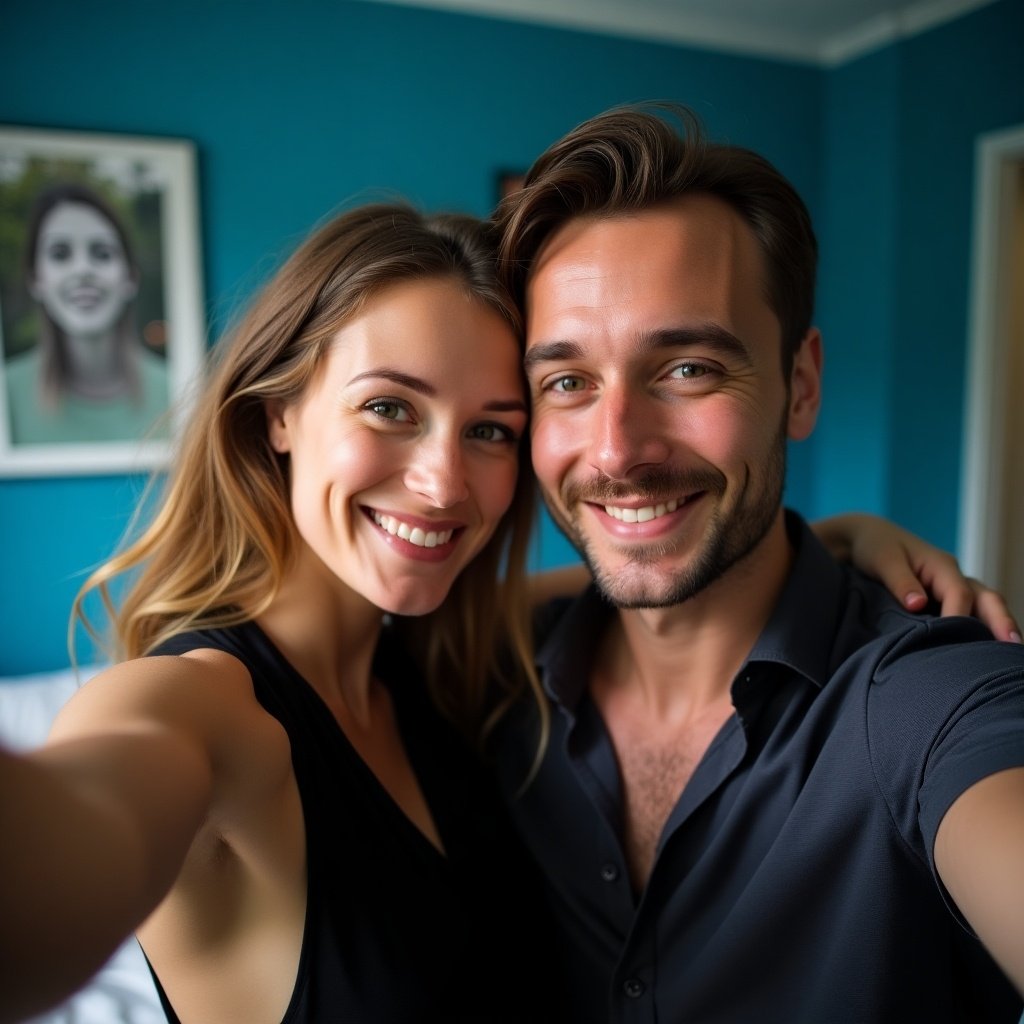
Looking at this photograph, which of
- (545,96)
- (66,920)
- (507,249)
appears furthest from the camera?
(545,96)

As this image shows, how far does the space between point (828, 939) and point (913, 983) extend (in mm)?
95

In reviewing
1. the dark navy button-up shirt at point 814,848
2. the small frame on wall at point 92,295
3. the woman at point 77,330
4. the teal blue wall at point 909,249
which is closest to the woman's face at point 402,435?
the dark navy button-up shirt at point 814,848

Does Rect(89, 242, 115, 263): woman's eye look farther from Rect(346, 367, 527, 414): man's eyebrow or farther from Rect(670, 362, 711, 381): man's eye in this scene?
Rect(670, 362, 711, 381): man's eye

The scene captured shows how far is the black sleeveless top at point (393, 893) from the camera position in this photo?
2.85 feet

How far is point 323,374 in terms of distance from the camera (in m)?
1.07

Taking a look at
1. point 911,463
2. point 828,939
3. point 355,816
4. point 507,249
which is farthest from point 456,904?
point 911,463

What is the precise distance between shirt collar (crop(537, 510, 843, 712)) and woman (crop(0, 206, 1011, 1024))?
87 mm

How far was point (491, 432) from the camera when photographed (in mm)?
1156

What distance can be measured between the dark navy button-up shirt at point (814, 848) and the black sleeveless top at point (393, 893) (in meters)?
0.08

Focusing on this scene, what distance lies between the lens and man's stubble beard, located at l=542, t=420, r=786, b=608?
1.08m

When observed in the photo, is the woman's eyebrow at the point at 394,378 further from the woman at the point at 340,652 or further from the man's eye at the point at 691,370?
the man's eye at the point at 691,370

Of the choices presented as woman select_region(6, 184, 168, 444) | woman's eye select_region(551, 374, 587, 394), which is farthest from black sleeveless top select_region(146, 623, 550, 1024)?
woman select_region(6, 184, 168, 444)

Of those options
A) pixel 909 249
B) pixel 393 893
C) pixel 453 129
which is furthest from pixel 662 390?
pixel 909 249

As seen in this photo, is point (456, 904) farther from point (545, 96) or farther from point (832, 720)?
point (545, 96)
